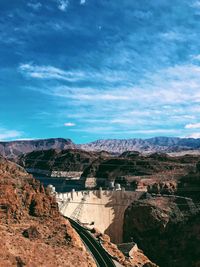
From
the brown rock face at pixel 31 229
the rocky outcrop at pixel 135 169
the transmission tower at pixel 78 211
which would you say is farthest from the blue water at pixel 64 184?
the brown rock face at pixel 31 229

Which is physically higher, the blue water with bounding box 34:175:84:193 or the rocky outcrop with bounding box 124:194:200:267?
the blue water with bounding box 34:175:84:193

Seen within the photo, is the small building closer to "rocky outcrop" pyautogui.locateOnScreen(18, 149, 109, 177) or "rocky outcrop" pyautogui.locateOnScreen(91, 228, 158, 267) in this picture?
"rocky outcrop" pyautogui.locateOnScreen(91, 228, 158, 267)

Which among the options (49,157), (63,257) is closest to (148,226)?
(63,257)

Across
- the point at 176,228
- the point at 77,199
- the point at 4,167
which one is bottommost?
the point at 176,228

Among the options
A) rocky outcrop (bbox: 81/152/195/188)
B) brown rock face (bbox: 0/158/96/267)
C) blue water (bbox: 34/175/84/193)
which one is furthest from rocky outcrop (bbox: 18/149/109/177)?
brown rock face (bbox: 0/158/96/267)

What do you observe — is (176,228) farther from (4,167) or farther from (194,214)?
(4,167)

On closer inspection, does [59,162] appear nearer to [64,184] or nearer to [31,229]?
[64,184]

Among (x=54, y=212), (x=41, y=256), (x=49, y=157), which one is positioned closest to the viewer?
(x=41, y=256)
